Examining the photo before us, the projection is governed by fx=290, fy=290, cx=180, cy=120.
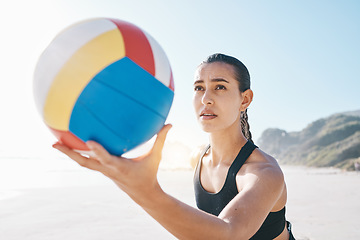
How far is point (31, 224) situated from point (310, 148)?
50.3 metres

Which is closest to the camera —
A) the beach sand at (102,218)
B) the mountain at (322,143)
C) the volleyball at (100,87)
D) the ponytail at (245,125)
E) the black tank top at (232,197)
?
the volleyball at (100,87)

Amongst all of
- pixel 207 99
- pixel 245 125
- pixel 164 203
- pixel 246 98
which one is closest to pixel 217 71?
pixel 207 99

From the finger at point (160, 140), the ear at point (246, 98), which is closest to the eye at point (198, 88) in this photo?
the ear at point (246, 98)

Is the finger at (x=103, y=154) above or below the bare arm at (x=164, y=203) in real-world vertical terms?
above

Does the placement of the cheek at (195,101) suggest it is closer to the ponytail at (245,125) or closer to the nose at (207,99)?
the nose at (207,99)

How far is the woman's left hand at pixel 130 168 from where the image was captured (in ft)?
4.03

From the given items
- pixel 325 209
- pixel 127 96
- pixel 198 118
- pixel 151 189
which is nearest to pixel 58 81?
pixel 127 96

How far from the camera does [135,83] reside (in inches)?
59.1

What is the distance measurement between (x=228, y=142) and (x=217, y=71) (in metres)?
0.63

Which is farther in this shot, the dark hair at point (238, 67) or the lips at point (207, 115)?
the dark hair at point (238, 67)

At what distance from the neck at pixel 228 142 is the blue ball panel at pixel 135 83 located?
93 cm

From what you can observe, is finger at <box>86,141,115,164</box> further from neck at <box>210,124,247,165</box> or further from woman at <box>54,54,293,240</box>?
neck at <box>210,124,247,165</box>

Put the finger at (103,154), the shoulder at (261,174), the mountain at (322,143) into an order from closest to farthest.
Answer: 1. the finger at (103,154)
2. the shoulder at (261,174)
3. the mountain at (322,143)

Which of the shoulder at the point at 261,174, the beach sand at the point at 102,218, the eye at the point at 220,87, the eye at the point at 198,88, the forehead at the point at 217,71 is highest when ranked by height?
the forehead at the point at 217,71
